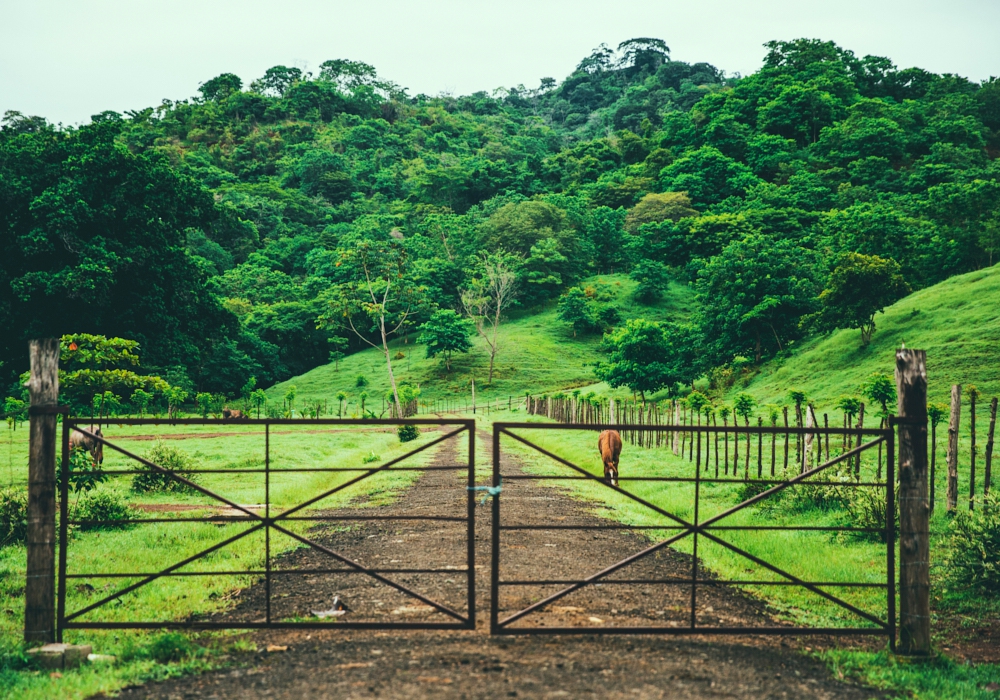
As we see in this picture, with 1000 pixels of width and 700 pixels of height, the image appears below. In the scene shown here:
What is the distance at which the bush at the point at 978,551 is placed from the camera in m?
8.12

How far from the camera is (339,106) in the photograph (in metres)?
131

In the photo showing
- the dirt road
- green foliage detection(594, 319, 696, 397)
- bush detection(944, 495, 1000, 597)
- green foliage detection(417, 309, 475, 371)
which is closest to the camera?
the dirt road

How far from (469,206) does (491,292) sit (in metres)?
29.5

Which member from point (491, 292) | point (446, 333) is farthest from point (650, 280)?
point (446, 333)

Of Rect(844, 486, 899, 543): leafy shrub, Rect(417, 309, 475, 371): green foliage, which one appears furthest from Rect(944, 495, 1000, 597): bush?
Rect(417, 309, 475, 371): green foliage

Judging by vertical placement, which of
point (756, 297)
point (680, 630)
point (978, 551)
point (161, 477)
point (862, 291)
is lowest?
point (161, 477)

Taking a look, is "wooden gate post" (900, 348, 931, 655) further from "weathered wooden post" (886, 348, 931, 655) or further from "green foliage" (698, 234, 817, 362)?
"green foliage" (698, 234, 817, 362)

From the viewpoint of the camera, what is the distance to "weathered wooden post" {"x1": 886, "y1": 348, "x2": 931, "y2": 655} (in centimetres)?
634

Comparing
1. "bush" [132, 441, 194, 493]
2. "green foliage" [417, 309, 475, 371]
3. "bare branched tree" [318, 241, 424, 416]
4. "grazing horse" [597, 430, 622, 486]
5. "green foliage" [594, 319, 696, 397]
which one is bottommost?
"bush" [132, 441, 194, 493]

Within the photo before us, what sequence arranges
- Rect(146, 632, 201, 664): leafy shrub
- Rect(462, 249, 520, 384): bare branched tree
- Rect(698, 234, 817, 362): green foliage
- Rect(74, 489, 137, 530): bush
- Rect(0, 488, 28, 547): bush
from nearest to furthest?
Rect(146, 632, 201, 664): leafy shrub < Rect(0, 488, 28, 547): bush < Rect(74, 489, 137, 530): bush < Rect(698, 234, 817, 362): green foliage < Rect(462, 249, 520, 384): bare branched tree

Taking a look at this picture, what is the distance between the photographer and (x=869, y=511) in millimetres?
10344

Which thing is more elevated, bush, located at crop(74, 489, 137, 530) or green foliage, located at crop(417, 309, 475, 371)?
green foliage, located at crop(417, 309, 475, 371)

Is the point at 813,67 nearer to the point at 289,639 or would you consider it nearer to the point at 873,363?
the point at 873,363

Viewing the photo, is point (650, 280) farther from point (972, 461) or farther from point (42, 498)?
point (42, 498)
